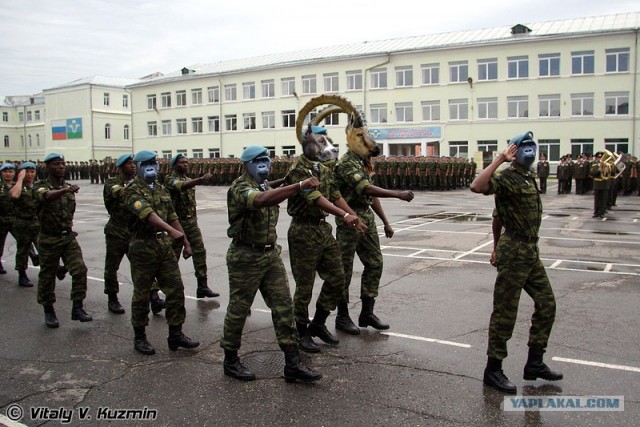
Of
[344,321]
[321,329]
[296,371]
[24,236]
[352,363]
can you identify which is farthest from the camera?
[24,236]

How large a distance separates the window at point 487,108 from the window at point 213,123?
24.6 m

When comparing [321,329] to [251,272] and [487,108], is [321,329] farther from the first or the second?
[487,108]

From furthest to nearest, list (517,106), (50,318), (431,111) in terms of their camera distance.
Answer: (431,111)
(517,106)
(50,318)

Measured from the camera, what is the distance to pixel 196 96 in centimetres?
5528

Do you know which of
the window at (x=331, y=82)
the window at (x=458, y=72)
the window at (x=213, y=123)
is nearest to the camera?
the window at (x=458, y=72)

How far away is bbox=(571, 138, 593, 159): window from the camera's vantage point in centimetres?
3834

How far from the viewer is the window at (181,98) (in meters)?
55.9

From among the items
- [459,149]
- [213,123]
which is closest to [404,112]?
[459,149]

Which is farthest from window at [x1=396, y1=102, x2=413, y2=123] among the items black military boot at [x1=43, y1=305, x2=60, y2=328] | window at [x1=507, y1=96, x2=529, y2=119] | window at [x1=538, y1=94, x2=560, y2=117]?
black military boot at [x1=43, y1=305, x2=60, y2=328]

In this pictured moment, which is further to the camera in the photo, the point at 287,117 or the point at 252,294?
the point at 287,117

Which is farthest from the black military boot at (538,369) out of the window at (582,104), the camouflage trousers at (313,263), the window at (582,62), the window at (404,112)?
the window at (404,112)

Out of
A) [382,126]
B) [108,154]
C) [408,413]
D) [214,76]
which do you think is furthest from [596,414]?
[108,154]

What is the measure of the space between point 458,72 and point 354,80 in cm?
852

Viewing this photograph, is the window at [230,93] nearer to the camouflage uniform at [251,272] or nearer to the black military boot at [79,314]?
the black military boot at [79,314]
